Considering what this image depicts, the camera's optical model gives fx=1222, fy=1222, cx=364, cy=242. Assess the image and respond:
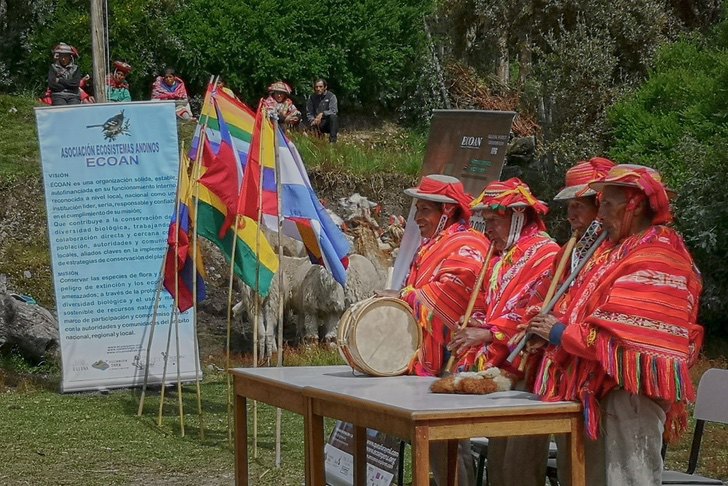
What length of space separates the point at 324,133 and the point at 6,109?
545cm

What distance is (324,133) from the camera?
2106cm

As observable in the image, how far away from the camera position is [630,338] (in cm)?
430

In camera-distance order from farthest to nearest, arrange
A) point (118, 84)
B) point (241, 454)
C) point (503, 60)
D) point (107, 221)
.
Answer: point (118, 84)
point (503, 60)
point (107, 221)
point (241, 454)

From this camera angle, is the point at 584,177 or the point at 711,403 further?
the point at 711,403

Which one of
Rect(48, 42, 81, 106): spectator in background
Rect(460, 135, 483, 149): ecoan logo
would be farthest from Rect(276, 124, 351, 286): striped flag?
Rect(48, 42, 81, 106): spectator in background

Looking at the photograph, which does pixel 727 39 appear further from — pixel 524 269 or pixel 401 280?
pixel 524 269

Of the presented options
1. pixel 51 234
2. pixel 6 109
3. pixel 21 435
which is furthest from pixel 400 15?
pixel 21 435

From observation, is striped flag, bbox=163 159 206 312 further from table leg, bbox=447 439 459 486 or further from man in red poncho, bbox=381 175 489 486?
table leg, bbox=447 439 459 486

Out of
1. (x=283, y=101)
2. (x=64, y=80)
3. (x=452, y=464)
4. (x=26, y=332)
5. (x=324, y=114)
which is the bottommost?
(x=26, y=332)

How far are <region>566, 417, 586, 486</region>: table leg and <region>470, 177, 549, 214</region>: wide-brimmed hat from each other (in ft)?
4.64

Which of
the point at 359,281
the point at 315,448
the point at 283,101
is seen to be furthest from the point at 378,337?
the point at 283,101

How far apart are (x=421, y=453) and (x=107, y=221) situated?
773 cm

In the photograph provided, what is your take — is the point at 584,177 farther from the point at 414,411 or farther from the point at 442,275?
the point at 414,411

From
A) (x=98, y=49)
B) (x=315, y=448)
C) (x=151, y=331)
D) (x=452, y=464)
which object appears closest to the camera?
(x=315, y=448)
